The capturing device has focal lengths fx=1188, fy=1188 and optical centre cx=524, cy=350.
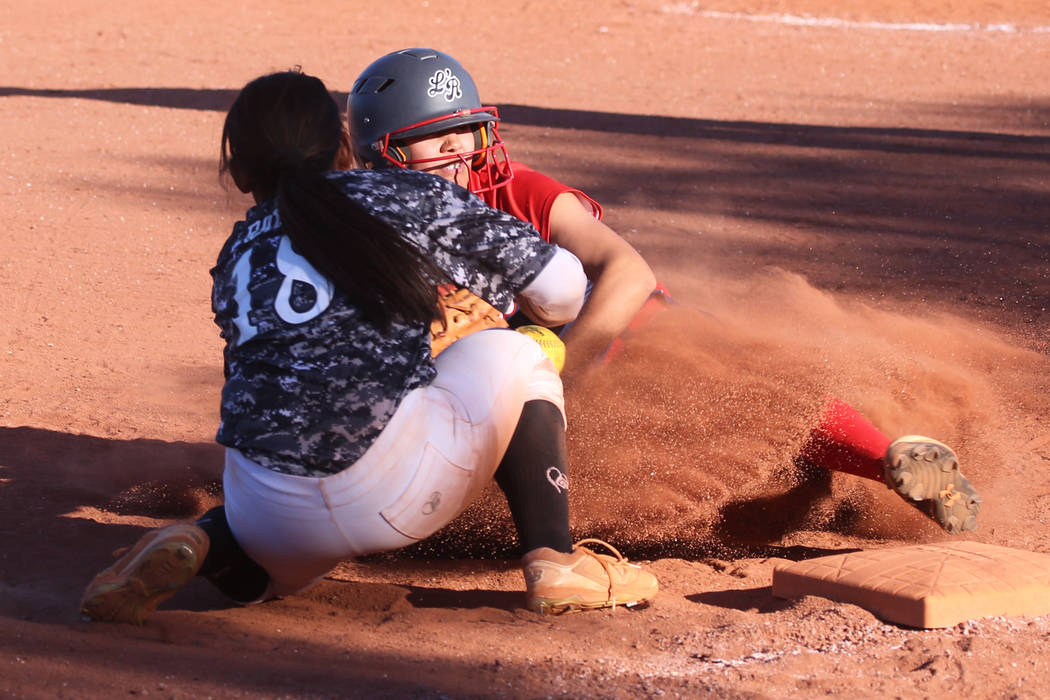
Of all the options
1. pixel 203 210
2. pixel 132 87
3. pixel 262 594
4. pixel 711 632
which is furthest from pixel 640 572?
pixel 132 87

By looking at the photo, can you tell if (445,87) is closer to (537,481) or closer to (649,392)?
(649,392)

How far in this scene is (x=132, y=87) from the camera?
39.8 ft

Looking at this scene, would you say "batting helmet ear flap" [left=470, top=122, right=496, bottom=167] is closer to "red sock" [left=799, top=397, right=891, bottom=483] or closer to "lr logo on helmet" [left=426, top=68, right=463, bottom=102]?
"lr logo on helmet" [left=426, top=68, right=463, bottom=102]

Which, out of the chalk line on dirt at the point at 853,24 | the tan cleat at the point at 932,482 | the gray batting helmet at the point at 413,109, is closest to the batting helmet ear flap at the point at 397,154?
the gray batting helmet at the point at 413,109

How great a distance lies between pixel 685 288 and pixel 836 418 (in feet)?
8.76

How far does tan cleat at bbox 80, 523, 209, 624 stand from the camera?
2482mm

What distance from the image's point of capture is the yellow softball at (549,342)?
2918 millimetres

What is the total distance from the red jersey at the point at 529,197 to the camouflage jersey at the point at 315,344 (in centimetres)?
85

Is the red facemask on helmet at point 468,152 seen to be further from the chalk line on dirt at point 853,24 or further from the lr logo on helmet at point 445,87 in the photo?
the chalk line on dirt at point 853,24

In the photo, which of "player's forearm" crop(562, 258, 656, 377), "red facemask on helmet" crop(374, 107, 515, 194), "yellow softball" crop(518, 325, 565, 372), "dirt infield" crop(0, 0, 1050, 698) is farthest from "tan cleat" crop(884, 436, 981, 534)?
"red facemask on helmet" crop(374, 107, 515, 194)

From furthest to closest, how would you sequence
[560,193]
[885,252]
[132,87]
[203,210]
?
[132,87]
[203,210]
[885,252]
[560,193]

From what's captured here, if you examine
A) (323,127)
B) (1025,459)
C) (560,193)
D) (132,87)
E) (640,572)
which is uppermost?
(323,127)

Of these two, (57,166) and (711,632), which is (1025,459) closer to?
(711,632)

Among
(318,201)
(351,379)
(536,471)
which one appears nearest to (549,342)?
(536,471)
